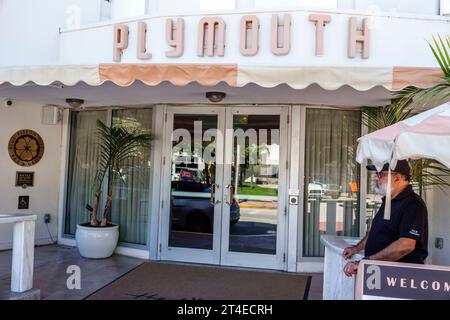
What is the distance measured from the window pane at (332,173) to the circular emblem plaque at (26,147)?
5.54 metres

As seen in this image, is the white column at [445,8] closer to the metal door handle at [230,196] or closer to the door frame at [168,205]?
the door frame at [168,205]

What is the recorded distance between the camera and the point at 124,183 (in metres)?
8.38

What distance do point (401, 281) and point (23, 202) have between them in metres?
7.70

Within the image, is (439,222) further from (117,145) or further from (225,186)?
(117,145)

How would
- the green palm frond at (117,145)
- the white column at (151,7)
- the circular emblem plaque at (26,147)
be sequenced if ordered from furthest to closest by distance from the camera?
the circular emblem plaque at (26,147) → the green palm frond at (117,145) → the white column at (151,7)

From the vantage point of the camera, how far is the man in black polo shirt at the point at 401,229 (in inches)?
133

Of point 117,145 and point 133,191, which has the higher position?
point 117,145

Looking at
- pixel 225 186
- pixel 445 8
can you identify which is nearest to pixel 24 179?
pixel 225 186

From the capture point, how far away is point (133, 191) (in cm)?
828

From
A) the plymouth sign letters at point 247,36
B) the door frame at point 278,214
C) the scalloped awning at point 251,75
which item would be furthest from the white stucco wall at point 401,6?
the scalloped awning at point 251,75

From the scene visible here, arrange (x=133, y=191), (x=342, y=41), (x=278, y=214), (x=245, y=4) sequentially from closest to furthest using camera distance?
(x=342, y=41)
(x=245, y=4)
(x=278, y=214)
(x=133, y=191)

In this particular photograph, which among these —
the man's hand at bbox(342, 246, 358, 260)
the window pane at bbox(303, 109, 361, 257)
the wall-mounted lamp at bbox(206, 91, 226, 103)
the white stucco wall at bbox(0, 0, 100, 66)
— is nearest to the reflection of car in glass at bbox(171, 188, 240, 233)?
the window pane at bbox(303, 109, 361, 257)

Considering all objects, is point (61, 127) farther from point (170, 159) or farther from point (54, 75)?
point (54, 75)
